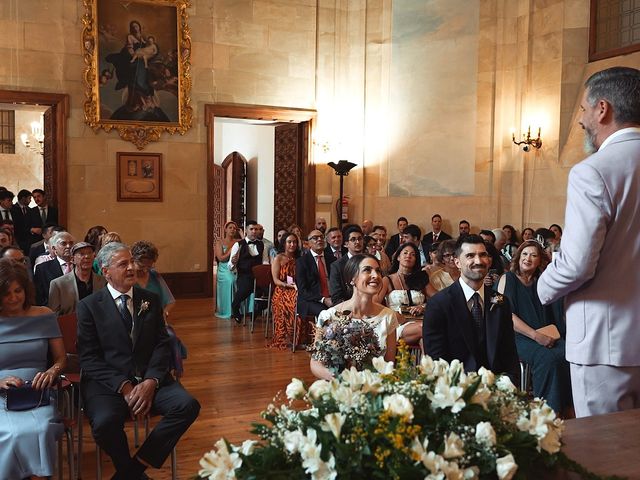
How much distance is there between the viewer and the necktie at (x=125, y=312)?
4480 millimetres

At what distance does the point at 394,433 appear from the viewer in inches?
60.2

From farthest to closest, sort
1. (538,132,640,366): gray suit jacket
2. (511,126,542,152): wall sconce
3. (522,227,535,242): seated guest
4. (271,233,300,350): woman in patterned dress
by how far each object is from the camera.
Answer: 1. (511,126,542,152): wall sconce
2. (522,227,535,242): seated guest
3. (271,233,300,350): woman in patterned dress
4. (538,132,640,366): gray suit jacket

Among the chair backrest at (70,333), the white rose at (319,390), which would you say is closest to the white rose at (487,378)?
the white rose at (319,390)

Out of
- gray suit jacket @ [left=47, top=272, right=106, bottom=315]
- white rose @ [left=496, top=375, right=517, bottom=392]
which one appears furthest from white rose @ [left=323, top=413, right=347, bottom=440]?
gray suit jacket @ [left=47, top=272, right=106, bottom=315]

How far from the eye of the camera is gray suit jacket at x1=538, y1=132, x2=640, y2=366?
7.93ft

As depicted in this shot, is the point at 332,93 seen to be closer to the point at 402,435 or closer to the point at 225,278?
the point at 225,278

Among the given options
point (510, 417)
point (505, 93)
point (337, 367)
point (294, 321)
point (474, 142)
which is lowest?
point (294, 321)

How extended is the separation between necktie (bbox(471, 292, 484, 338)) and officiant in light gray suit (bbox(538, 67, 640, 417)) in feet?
5.27

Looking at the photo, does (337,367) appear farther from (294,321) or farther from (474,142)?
(474,142)

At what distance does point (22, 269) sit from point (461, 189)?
10440 mm

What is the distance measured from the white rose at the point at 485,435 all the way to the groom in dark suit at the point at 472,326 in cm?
254

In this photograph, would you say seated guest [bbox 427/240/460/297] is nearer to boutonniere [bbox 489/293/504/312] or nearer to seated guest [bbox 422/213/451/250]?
boutonniere [bbox 489/293/504/312]

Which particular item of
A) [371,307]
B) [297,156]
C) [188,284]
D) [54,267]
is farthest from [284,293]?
[297,156]

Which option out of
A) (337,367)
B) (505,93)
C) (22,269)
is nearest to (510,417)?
(337,367)
